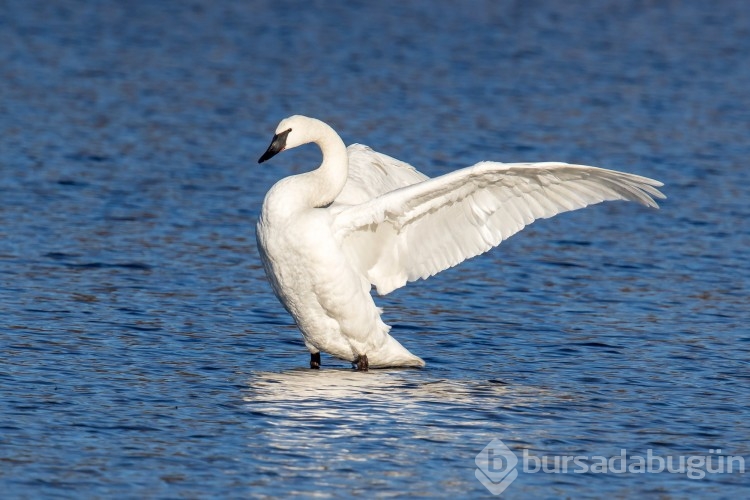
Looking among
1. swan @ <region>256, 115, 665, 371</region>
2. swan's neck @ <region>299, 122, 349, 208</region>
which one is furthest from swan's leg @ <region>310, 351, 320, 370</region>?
swan's neck @ <region>299, 122, 349, 208</region>

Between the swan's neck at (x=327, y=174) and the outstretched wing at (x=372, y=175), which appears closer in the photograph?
the swan's neck at (x=327, y=174)

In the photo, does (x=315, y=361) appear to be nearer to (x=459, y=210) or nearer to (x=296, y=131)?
(x=459, y=210)

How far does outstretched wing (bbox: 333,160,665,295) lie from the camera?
9.58m

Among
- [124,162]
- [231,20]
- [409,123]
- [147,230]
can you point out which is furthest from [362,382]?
[231,20]

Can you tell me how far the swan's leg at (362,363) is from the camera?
10.2 meters

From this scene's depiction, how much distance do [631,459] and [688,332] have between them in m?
3.25

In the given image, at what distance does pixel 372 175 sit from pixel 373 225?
120 cm

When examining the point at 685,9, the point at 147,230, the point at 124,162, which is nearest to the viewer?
the point at 147,230

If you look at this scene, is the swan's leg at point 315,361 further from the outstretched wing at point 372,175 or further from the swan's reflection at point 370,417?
the outstretched wing at point 372,175

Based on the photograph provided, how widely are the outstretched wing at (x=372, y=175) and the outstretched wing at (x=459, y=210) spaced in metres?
0.64

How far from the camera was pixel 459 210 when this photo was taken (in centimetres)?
1009

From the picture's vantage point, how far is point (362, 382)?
987 cm

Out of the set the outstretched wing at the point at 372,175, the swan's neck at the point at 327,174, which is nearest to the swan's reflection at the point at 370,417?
the swan's neck at the point at 327,174

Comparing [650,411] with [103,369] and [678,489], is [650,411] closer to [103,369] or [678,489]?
[678,489]
